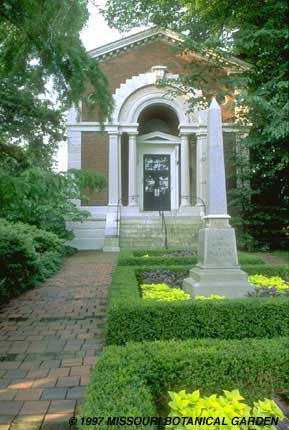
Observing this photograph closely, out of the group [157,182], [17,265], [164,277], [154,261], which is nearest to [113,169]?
[157,182]

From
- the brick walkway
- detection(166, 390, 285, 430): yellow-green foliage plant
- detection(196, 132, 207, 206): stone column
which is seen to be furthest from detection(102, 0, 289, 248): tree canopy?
detection(166, 390, 285, 430): yellow-green foliage plant

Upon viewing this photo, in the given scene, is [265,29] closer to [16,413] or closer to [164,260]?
[164,260]

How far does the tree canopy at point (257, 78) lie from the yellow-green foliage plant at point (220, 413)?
1099cm

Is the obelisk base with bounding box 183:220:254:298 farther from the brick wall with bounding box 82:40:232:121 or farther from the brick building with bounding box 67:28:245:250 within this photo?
the brick wall with bounding box 82:40:232:121

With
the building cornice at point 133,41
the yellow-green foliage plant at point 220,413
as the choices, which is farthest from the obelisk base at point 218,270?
the building cornice at point 133,41

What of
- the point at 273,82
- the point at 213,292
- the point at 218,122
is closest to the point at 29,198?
the point at 213,292

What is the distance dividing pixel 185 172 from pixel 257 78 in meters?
4.68

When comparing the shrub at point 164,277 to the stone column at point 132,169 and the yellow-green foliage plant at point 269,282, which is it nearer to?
the yellow-green foliage plant at point 269,282

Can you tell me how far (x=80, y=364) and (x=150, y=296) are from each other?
1969 millimetres

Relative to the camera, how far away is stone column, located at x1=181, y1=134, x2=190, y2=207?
17000 millimetres

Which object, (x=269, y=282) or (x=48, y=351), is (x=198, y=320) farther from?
(x=269, y=282)

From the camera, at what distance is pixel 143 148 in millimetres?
18734

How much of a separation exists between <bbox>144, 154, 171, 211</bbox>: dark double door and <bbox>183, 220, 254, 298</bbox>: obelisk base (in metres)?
12.3

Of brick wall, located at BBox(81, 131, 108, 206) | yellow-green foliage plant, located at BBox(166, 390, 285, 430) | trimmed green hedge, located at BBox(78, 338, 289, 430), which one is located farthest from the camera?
brick wall, located at BBox(81, 131, 108, 206)
